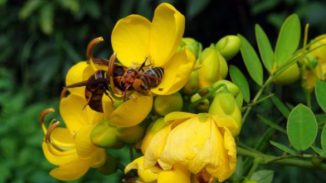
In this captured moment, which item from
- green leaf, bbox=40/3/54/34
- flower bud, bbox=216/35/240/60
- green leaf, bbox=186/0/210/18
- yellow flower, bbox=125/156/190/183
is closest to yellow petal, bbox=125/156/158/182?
yellow flower, bbox=125/156/190/183

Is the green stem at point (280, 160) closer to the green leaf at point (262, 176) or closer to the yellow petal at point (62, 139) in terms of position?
the green leaf at point (262, 176)

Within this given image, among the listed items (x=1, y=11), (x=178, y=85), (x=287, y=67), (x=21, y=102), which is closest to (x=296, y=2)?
(x=21, y=102)

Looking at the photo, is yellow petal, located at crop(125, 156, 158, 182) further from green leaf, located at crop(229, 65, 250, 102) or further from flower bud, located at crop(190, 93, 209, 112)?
green leaf, located at crop(229, 65, 250, 102)

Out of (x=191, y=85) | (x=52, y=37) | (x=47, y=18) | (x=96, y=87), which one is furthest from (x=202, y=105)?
(x=52, y=37)

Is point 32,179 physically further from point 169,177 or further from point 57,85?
point 169,177

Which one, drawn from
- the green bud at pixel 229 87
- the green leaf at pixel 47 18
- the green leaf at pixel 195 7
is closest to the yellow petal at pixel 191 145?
the green bud at pixel 229 87

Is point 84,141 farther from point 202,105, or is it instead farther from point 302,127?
point 302,127
